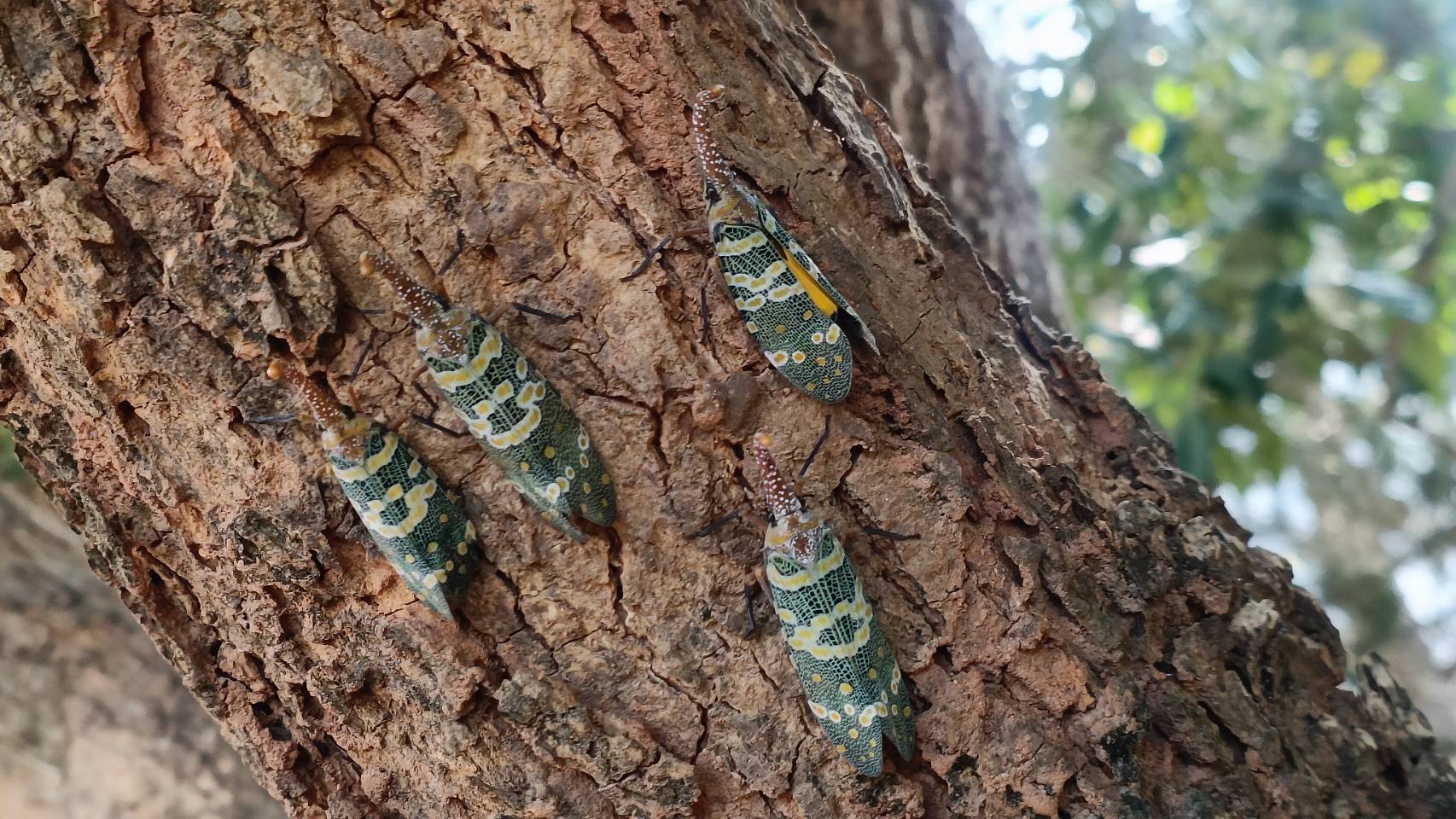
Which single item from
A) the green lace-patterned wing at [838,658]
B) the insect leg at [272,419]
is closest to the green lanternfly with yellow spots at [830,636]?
the green lace-patterned wing at [838,658]

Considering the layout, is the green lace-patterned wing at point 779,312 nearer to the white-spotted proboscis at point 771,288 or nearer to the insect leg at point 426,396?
the white-spotted proboscis at point 771,288

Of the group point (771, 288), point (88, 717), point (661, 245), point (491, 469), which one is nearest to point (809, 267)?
point (771, 288)

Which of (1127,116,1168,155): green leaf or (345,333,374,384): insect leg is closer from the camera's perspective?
(345,333,374,384): insect leg

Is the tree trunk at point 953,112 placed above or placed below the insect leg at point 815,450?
below

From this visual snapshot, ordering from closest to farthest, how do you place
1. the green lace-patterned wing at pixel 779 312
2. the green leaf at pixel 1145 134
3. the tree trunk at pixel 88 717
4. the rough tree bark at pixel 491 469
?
the rough tree bark at pixel 491 469 → the green lace-patterned wing at pixel 779 312 → the tree trunk at pixel 88 717 → the green leaf at pixel 1145 134

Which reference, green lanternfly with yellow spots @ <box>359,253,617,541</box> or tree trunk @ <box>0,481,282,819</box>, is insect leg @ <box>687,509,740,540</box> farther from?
tree trunk @ <box>0,481,282,819</box>

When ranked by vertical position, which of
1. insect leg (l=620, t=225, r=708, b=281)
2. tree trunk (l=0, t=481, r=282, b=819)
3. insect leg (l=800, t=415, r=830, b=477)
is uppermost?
insect leg (l=620, t=225, r=708, b=281)

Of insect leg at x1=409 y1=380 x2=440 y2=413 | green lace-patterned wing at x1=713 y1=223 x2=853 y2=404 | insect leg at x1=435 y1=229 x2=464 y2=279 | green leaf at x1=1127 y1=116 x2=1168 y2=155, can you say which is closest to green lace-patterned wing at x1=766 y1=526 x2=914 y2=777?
green lace-patterned wing at x1=713 y1=223 x2=853 y2=404
